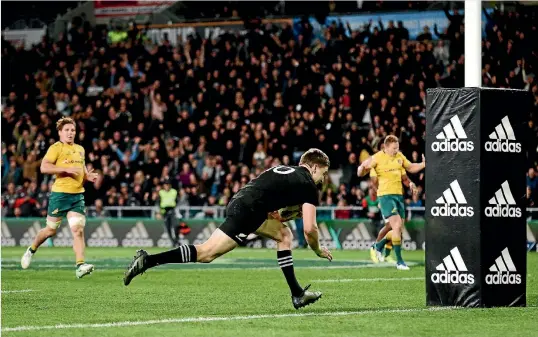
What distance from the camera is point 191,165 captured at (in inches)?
1240

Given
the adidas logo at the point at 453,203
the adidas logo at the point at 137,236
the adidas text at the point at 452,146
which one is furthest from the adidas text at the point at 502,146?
the adidas logo at the point at 137,236

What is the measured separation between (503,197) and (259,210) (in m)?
2.70

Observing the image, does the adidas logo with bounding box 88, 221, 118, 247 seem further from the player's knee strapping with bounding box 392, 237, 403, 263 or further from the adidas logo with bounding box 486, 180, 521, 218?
the adidas logo with bounding box 486, 180, 521, 218

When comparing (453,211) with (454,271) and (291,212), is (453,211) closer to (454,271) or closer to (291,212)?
(454,271)

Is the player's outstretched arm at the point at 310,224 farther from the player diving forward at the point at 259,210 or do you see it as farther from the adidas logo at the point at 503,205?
the adidas logo at the point at 503,205

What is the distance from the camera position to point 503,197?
1216 cm

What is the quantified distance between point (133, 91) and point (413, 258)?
1483 cm

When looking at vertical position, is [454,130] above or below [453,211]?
above

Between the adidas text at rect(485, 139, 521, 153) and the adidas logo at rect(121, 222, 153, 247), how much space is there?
19226 millimetres

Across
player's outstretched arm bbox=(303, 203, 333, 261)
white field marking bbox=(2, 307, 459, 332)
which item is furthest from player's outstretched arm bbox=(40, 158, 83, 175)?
white field marking bbox=(2, 307, 459, 332)

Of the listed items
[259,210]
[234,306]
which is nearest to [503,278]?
[259,210]

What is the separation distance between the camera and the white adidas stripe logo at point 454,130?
39.6ft

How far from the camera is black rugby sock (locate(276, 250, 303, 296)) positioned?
1180cm

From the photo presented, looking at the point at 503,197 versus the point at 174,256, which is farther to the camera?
the point at 503,197
